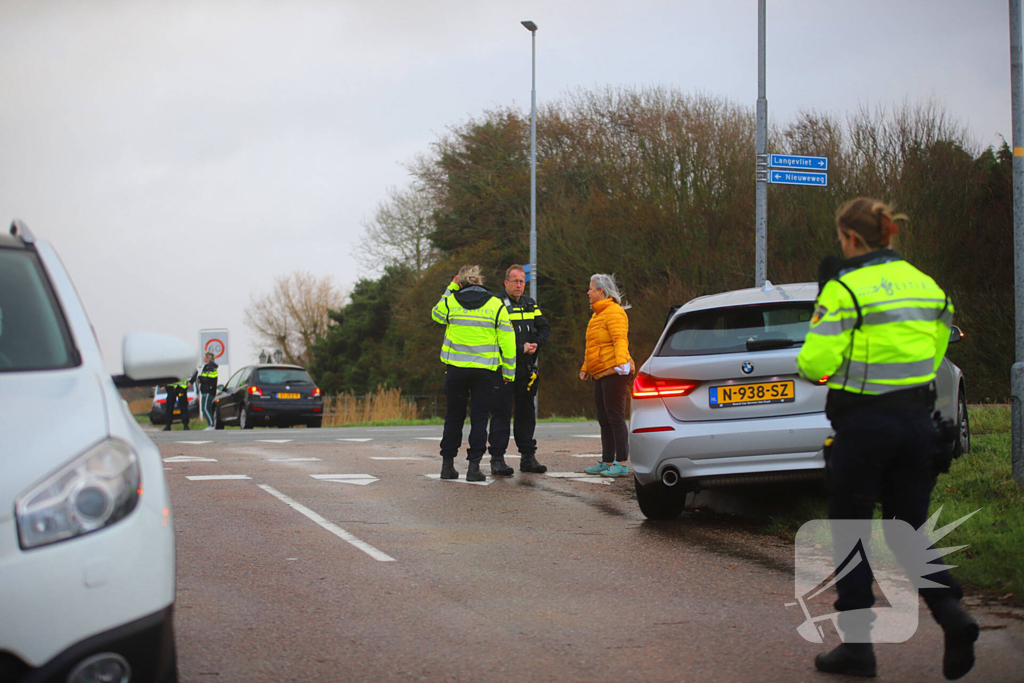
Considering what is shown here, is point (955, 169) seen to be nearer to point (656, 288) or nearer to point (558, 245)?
point (656, 288)

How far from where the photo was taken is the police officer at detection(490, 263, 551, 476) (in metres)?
9.81

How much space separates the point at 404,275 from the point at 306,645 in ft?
141

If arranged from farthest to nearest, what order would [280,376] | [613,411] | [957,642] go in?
[280,376] < [613,411] < [957,642]

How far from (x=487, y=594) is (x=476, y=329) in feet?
14.2

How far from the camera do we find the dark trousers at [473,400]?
365 inches

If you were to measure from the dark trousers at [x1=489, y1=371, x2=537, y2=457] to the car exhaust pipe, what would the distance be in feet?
9.33

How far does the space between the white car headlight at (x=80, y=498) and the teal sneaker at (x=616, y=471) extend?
746 centimetres

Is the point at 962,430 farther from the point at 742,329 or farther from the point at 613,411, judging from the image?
the point at 742,329

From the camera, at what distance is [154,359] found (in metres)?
3.57

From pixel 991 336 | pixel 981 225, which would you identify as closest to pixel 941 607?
pixel 991 336

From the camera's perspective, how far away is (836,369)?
3.73 m

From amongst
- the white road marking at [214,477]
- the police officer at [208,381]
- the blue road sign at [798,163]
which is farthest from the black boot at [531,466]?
the police officer at [208,381]

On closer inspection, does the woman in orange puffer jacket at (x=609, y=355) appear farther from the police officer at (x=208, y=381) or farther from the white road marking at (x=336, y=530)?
the police officer at (x=208, y=381)

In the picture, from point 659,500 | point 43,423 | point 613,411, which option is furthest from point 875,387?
point 613,411
